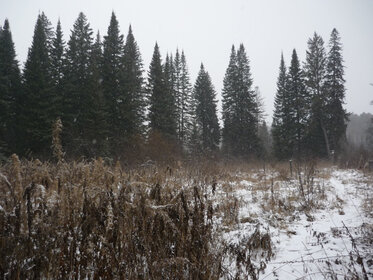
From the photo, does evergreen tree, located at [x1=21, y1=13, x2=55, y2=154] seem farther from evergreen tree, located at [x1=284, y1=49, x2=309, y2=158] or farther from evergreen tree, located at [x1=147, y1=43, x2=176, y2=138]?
evergreen tree, located at [x1=284, y1=49, x2=309, y2=158]

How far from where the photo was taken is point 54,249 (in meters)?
1.79

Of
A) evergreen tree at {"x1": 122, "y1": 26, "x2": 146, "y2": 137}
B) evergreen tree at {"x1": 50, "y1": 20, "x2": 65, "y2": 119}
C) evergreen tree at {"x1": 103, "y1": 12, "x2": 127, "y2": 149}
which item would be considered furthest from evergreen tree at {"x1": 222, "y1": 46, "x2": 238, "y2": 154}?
evergreen tree at {"x1": 50, "y1": 20, "x2": 65, "y2": 119}

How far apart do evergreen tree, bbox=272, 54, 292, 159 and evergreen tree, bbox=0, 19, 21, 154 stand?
29814 millimetres

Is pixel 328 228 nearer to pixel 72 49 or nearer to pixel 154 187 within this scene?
pixel 154 187

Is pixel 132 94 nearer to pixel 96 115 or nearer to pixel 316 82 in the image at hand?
pixel 96 115

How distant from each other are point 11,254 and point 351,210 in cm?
603

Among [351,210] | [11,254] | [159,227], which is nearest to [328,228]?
[351,210]

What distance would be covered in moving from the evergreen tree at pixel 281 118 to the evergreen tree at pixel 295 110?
13 cm

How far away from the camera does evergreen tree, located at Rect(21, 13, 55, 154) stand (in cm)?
1916

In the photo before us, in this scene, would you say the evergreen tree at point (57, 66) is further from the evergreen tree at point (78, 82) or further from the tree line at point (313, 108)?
the tree line at point (313, 108)

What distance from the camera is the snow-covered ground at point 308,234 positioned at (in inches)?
94.1

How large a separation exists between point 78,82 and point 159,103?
887 cm

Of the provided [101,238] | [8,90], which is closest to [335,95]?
[101,238]

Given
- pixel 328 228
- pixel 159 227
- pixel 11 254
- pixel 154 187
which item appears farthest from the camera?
pixel 328 228
